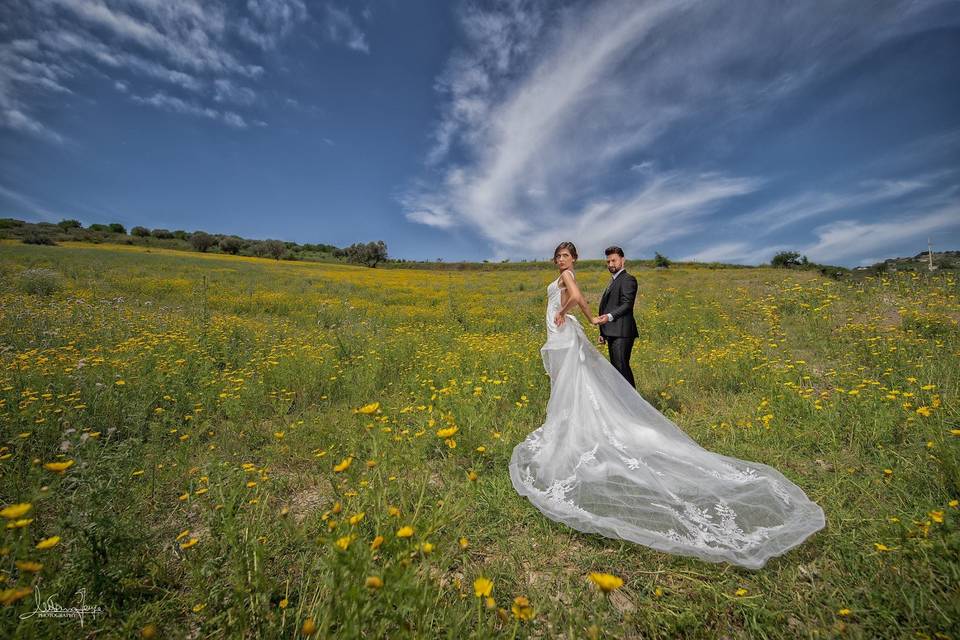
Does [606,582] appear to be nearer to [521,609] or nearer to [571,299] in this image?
[521,609]

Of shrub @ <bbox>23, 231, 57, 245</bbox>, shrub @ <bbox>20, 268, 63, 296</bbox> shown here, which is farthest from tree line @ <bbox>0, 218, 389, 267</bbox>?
shrub @ <bbox>20, 268, 63, 296</bbox>

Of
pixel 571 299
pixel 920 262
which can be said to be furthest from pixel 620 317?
pixel 920 262

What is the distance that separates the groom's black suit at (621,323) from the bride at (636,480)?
0.65 meters

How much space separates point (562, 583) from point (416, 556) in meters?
0.90

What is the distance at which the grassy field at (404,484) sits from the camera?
5.95 feet

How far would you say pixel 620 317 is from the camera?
482cm

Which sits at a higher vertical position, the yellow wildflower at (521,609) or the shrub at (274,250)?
the shrub at (274,250)

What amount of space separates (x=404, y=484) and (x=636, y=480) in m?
1.93

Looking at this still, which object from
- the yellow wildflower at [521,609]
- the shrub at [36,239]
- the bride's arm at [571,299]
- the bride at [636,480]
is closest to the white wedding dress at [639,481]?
the bride at [636,480]

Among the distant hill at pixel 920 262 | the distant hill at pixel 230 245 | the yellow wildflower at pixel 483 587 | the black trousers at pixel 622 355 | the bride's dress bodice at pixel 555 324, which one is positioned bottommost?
the yellow wildflower at pixel 483 587

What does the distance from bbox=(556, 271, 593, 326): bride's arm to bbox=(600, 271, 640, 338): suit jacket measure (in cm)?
57

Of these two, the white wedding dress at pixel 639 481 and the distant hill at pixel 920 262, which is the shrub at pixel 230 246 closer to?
the white wedding dress at pixel 639 481

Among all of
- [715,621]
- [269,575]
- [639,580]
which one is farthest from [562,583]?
[269,575]

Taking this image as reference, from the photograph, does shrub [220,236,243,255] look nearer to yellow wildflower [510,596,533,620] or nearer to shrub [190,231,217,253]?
shrub [190,231,217,253]
